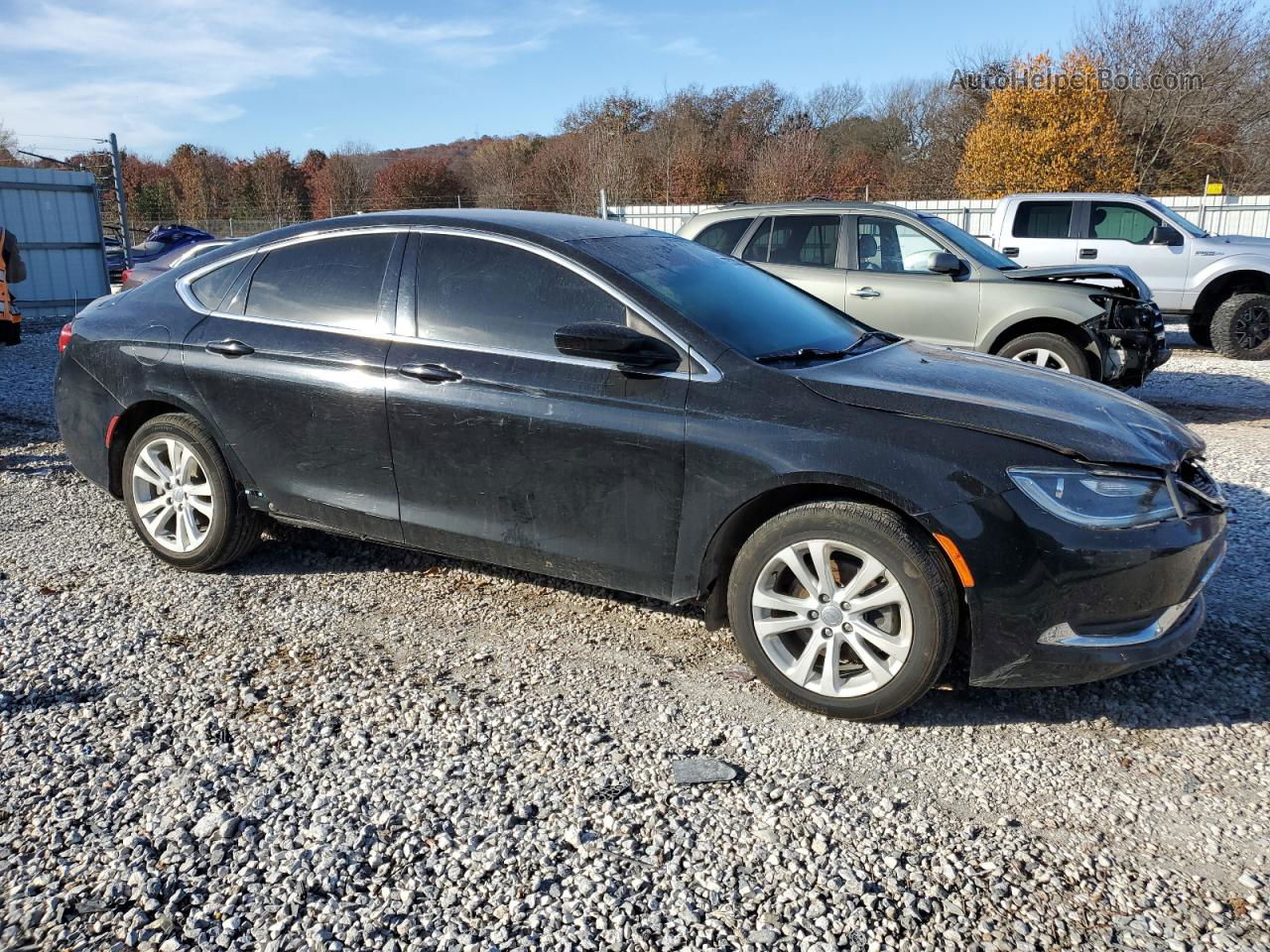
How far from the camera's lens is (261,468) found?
178 inches

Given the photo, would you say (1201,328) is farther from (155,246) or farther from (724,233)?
(155,246)

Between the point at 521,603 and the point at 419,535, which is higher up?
the point at 419,535

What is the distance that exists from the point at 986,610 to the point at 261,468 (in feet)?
10.5

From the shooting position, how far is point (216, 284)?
4.79m

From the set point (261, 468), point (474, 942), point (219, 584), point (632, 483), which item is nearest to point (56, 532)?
point (219, 584)

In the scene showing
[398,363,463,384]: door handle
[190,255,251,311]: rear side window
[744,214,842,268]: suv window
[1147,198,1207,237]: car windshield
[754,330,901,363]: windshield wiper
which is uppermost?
[1147,198,1207,237]: car windshield

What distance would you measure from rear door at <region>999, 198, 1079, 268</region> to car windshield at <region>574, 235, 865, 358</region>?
383 inches

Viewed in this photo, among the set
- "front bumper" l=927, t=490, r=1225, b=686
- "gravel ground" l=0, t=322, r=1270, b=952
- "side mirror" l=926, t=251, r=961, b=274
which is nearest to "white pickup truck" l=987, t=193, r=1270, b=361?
"side mirror" l=926, t=251, r=961, b=274

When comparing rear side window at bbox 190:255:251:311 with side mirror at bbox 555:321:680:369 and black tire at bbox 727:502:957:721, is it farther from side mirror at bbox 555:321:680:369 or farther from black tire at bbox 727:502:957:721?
black tire at bbox 727:502:957:721

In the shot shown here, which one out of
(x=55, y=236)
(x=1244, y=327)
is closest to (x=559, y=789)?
(x=1244, y=327)

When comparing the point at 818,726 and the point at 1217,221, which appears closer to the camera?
the point at 818,726

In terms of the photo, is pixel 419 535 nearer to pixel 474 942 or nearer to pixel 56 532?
pixel 474 942

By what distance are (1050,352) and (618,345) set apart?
18.8 feet

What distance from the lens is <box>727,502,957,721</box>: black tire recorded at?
3.26 m
